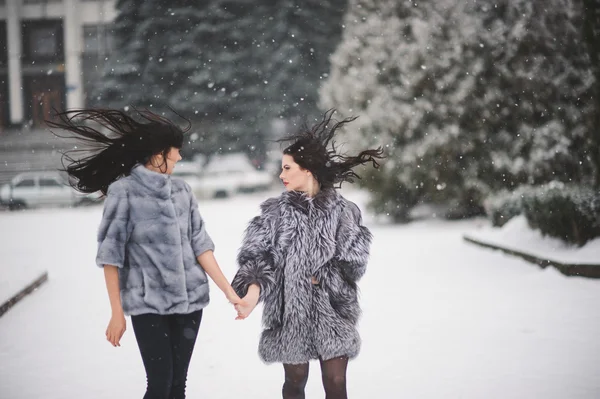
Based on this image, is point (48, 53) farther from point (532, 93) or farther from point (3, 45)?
point (532, 93)

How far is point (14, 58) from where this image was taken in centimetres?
4469

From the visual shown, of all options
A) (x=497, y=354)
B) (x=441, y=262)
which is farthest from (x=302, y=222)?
(x=441, y=262)

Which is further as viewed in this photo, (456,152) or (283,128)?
(283,128)

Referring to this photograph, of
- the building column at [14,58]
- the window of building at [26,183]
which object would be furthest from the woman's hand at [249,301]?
the building column at [14,58]

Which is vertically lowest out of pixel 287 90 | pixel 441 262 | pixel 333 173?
pixel 441 262

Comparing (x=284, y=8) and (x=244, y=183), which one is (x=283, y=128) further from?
(x=244, y=183)

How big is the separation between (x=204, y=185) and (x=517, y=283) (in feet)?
74.1

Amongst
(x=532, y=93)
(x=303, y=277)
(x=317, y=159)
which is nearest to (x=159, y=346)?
(x=303, y=277)

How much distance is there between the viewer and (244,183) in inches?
1256

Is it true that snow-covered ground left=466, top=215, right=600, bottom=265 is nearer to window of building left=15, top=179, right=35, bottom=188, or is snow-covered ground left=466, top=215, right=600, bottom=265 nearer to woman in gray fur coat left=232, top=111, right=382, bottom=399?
woman in gray fur coat left=232, top=111, right=382, bottom=399

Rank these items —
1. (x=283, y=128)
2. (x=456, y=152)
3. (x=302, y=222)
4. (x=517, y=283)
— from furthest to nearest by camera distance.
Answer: (x=283, y=128), (x=456, y=152), (x=517, y=283), (x=302, y=222)

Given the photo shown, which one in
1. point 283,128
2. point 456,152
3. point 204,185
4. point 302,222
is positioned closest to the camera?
point 302,222

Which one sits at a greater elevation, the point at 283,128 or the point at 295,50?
the point at 295,50

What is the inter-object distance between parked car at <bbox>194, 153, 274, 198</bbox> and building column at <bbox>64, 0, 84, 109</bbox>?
1707cm
